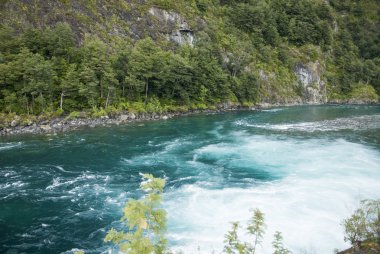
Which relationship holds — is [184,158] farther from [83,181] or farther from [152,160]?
[83,181]

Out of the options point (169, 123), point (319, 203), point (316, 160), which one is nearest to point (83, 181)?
point (319, 203)

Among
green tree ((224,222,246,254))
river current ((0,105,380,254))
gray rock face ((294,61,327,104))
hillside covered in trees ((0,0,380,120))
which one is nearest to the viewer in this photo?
green tree ((224,222,246,254))

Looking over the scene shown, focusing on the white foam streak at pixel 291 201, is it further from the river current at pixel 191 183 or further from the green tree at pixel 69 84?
the green tree at pixel 69 84

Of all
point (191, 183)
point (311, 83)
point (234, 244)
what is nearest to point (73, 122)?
point (191, 183)

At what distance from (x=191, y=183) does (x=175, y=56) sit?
38.4 meters

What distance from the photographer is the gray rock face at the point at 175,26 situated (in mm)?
68062

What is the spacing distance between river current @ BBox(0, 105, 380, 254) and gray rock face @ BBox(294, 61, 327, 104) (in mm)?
46399

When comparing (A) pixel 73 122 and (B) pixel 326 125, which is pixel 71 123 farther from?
(B) pixel 326 125

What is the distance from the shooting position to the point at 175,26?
69.6m

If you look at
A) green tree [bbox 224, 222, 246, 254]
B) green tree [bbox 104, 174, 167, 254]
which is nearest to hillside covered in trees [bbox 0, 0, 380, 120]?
green tree [bbox 224, 222, 246, 254]

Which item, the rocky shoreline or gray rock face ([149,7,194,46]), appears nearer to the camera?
the rocky shoreline

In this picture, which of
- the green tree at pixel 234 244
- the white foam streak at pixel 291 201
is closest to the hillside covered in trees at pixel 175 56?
the white foam streak at pixel 291 201

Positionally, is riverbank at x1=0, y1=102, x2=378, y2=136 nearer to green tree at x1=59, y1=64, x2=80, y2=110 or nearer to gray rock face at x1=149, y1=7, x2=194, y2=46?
green tree at x1=59, y1=64, x2=80, y2=110

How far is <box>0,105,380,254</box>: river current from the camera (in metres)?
15.6
